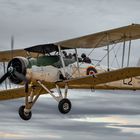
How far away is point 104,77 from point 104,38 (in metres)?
2.72

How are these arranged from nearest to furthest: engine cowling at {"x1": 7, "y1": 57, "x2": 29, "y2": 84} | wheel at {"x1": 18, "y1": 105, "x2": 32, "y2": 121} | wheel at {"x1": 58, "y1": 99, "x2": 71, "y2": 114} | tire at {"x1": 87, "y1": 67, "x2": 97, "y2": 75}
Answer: wheel at {"x1": 58, "y1": 99, "x2": 71, "y2": 114}, engine cowling at {"x1": 7, "y1": 57, "x2": 29, "y2": 84}, wheel at {"x1": 18, "y1": 105, "x2": 32, "y2": 121}, tire at {"x1": 87, "y1": 67, "x2": 97, "y2": 75}

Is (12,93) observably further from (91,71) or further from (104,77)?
(104,77)

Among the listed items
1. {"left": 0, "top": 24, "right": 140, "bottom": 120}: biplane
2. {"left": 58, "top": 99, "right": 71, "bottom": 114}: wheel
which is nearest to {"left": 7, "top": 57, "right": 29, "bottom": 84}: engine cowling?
{"left": 0, "top": 24, "right": 140, "bottom": 120}: biplane

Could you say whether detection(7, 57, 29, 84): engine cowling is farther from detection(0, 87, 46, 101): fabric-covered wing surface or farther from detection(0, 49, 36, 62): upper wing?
detection(0, 49, 36, 62): upper wing

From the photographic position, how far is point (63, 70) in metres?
28.1

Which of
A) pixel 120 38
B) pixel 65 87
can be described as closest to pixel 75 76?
pixel 65 87

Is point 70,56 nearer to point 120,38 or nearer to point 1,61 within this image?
point 120,38

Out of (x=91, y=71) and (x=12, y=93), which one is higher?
(x=91, y=71)

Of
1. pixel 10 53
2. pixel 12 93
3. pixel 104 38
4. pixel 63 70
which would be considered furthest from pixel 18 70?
pixel 10 53

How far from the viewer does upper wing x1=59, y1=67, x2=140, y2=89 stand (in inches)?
1035

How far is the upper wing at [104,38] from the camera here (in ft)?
89.8

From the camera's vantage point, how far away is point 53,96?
27.4 meters

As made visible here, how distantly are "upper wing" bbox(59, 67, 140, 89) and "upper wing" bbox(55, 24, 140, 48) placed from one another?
6.32 ft

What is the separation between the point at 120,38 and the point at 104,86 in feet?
10.2
